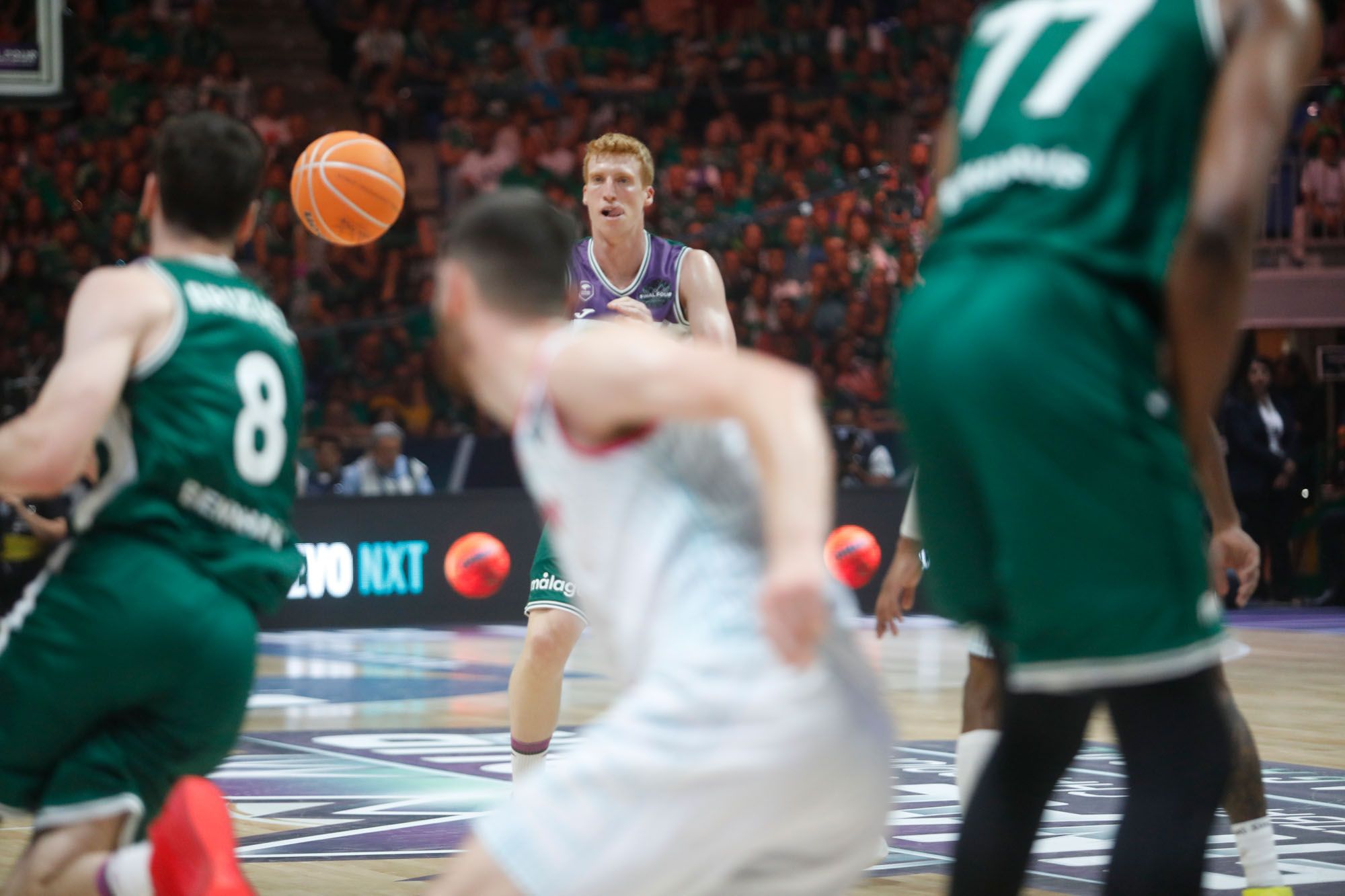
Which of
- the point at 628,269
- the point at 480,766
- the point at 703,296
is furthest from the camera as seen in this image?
Result: the point at 480,766

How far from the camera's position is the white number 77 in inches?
95.8

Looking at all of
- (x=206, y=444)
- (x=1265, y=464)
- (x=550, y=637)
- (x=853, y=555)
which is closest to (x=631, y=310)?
(x=550, y=637)

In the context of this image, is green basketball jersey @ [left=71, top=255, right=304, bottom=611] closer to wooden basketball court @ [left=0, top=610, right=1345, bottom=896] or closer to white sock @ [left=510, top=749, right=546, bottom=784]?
wooden basketball court @ [left=0, top=610, right=1345, bottom=896]

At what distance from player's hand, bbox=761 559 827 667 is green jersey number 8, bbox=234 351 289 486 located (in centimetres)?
129

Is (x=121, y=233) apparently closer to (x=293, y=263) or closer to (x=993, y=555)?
(x=293, y=263)

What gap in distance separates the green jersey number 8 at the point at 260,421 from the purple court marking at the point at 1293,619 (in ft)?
35.1

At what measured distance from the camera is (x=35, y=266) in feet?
49.1

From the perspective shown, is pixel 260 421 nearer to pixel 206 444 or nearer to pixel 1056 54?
pixel 206 444

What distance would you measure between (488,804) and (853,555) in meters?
7.25

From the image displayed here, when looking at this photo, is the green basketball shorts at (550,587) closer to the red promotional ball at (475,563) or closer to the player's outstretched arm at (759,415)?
the player's outstretched arm at (759,415)

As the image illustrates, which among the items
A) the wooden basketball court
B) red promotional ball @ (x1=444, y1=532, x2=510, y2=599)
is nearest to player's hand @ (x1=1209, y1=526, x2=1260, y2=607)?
the wooden basketball court

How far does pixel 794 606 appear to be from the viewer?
2150mm

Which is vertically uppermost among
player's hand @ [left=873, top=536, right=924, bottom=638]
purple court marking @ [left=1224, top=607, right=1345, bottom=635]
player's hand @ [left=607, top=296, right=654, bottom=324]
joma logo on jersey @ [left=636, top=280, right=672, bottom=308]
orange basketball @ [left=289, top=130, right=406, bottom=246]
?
orange basketball @ [left=289, top=130, right=406, bottom=246]

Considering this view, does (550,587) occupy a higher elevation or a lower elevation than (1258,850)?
higher
